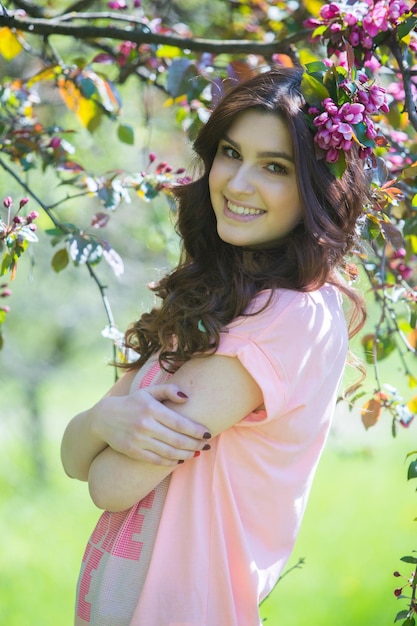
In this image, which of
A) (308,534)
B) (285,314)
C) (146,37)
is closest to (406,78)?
(285,314)

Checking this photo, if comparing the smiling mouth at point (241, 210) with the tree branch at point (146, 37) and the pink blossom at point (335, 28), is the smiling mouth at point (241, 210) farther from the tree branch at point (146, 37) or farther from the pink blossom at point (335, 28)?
the tree branch at point (146, 37)

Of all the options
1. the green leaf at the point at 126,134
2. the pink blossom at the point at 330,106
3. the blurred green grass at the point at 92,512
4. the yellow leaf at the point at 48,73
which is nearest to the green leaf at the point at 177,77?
the green leaf at the point at 126,134

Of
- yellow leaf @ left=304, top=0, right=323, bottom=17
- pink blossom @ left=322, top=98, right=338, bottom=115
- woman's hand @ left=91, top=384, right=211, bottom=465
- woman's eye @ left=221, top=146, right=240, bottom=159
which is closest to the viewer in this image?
woman's hand @ left=91, top=384, right=211, bottom=465

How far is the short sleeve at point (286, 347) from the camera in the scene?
142 centimetres

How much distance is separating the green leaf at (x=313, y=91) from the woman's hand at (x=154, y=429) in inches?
23.1

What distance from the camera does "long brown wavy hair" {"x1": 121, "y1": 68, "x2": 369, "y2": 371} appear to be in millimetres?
1520

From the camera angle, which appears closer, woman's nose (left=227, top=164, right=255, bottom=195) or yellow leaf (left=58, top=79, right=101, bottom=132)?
woman's nose (left=227, top=164, right=255, bottom=195)

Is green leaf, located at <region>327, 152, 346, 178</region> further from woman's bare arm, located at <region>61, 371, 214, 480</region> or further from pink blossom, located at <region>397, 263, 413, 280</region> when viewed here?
pink blossom, located at <region>397, 263, 413, 280</region>

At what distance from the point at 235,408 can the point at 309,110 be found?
0.56 metres

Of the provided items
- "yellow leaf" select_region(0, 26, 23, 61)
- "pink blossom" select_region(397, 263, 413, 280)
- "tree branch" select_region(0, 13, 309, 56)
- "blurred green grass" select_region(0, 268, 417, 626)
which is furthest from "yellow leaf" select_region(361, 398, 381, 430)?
"blurred green grass" select_region(0, 268, 417, 626)

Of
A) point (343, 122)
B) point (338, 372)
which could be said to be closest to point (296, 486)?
point (338, 372)

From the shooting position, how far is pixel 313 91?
155cm

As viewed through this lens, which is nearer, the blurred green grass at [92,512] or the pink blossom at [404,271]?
the pink blossom at [404,271]

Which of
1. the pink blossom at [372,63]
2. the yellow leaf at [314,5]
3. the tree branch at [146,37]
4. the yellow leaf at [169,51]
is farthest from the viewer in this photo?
the yellow leaf at [314,5]
